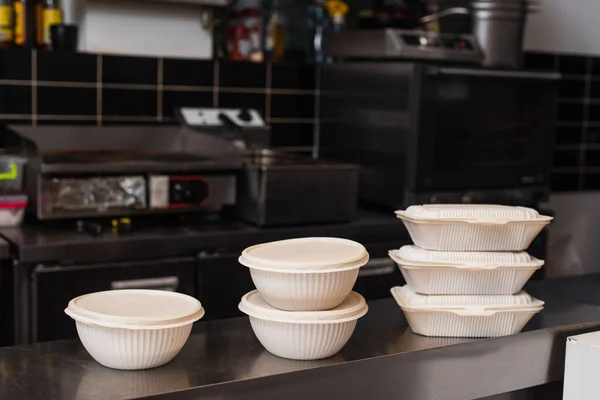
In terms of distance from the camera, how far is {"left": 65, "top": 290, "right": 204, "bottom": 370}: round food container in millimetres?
1223

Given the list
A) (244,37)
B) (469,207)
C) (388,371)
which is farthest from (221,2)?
(388,371)

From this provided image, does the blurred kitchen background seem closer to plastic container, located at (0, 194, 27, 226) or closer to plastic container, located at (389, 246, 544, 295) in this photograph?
plastic container, located at (0, 194, 27, 226)

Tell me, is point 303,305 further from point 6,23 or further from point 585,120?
point 585,120

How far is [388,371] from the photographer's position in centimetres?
134

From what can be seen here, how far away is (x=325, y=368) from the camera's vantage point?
4.21 feet

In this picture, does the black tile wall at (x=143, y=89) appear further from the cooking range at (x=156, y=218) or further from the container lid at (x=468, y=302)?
the container lid at (x=468, y=302)

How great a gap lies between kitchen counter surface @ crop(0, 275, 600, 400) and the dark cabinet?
107cm

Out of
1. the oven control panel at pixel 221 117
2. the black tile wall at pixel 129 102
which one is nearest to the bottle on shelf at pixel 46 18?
the black tile wall at pixel 129 102

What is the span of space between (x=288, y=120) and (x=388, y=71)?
0.59 m

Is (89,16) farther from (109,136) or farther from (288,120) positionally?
(288,120)

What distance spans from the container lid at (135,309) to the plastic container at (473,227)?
402mm

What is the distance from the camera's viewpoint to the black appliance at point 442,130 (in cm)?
315

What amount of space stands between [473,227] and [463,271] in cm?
7

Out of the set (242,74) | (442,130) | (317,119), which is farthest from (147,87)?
(442,130)
